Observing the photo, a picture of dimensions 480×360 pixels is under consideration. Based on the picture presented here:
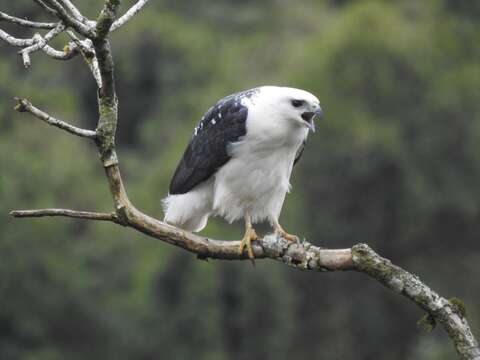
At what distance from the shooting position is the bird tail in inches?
381

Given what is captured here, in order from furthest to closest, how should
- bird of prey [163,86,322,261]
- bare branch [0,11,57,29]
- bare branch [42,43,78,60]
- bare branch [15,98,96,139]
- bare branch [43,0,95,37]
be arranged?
bird of prey [163,86,322,261] → bare branch [42,43,78,60] → bare branch [15,98,96,139] → bare branch [0,11,57,29] → bare branch [43,0,95,37]

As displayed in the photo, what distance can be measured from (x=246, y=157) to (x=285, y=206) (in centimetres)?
2987

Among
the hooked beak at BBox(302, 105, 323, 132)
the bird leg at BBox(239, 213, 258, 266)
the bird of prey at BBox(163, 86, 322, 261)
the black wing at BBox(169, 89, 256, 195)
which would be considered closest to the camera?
the bird leg at BBox(239, 213, 258, 266)

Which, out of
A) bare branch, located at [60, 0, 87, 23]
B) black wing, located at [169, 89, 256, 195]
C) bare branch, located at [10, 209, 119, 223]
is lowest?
bare branch, located at [10, 209, 119, 223]

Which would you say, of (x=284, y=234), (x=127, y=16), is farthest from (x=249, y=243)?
(x=127, y=16)

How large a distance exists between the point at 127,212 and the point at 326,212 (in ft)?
113

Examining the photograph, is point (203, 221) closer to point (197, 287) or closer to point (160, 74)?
point (197, 287)

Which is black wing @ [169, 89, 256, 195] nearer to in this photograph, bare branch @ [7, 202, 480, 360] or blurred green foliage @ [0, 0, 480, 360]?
bare branch @ [7, 202, 480, 360]

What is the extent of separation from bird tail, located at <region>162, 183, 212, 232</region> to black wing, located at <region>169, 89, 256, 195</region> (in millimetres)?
67

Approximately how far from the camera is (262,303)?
119 feet

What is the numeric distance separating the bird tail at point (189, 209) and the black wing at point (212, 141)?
0.22 feet

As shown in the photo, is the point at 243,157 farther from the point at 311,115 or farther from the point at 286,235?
the point at 286,235

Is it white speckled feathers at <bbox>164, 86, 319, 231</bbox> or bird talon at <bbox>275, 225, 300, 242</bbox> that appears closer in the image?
bird talon at <bbox>275, 225, 300, 242</bbox>

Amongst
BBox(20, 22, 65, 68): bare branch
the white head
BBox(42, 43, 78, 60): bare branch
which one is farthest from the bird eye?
BBox(20, 22, 65, 68): bare branch
